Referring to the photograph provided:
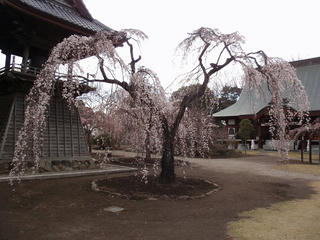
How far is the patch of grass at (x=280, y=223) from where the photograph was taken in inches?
160

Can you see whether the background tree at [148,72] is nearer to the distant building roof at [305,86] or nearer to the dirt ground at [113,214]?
the dirt ground at [113,214]

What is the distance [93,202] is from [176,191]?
6.99 ft

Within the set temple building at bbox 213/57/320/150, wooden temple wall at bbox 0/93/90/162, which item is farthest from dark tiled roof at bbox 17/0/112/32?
temple building at bbox 213/57/320/150

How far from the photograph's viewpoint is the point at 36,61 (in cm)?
1033

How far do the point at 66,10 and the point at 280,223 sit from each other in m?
10.5

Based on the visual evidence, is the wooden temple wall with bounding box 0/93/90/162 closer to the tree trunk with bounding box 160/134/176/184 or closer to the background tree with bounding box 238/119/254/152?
the tree trunk with bounding box 160/134/176/184

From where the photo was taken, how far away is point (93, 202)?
5.86 metres

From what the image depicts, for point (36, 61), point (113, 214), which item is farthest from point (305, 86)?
point (113, 214)

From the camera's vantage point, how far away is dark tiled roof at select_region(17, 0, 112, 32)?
8.56 metres

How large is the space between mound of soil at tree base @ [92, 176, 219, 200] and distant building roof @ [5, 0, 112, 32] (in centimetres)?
563

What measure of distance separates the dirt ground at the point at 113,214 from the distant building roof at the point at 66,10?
209 inches

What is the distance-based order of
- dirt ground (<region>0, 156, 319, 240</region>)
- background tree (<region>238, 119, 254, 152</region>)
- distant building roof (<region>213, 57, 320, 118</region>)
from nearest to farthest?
dirt ground (<region>0, 156, 319, 240</region>)
background tree (<region>238, 119, 254, 152</region>)
distant building roof (<region>213, 57, 320, 118</region>)

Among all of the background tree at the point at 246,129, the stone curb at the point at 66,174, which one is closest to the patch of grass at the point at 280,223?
the stone curb at the point at 66,174

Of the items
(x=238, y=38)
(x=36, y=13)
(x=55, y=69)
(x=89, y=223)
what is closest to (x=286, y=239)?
(x=89, y=223)
